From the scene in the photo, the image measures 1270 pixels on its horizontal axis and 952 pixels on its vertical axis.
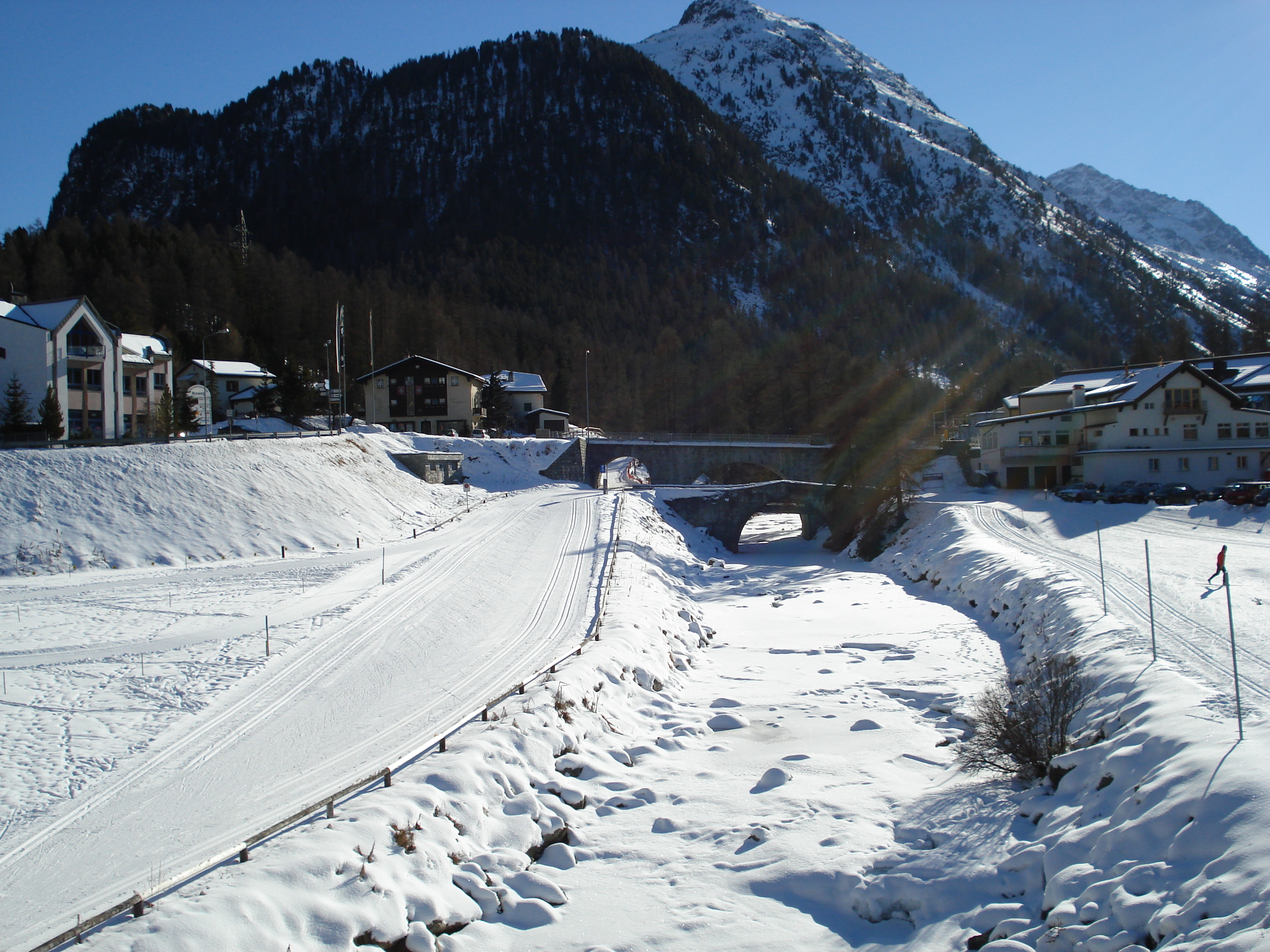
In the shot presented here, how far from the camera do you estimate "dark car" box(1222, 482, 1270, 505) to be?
38.3m

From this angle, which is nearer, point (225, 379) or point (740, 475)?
point (225, 379)

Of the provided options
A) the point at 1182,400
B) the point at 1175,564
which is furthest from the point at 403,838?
the point at 1182,400

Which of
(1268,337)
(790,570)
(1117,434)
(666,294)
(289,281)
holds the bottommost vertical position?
(790,570)

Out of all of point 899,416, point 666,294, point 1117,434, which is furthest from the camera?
point 666,294

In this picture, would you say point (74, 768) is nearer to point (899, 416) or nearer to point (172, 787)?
point (172, 787)

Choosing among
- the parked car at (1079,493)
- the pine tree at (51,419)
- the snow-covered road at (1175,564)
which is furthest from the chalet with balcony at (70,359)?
the parked car at (1079,493)

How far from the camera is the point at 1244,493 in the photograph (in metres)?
38.5

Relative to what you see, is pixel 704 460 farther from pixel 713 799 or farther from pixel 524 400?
pixel 713 799

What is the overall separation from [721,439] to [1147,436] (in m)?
35.5

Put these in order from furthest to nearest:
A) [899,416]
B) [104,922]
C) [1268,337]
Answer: [1268,337] → [899,416] → [104,922]

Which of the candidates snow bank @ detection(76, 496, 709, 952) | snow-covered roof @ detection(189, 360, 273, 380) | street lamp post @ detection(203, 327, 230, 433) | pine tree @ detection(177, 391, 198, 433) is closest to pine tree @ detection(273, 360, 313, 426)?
street lamp post @ detection(203, 327, 230, 433)

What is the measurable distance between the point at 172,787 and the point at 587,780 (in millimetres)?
6514

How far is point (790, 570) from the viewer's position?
41.6m

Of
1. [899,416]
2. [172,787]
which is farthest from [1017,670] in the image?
[899,416]
